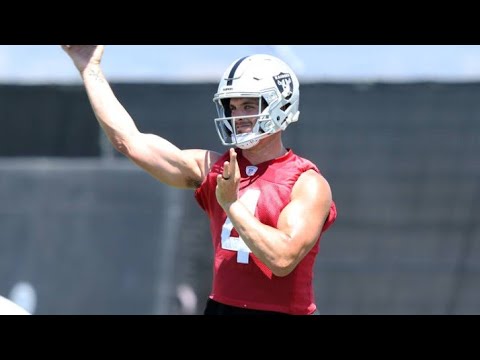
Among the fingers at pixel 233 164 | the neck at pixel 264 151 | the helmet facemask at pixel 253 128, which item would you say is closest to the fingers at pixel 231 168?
the fingers at pixel 233 164

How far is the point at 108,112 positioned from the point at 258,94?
1.79ft

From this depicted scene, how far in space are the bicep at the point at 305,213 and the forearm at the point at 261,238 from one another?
0.16ft

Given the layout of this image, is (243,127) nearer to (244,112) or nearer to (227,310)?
(244,112)

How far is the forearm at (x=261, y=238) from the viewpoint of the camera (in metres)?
3.18

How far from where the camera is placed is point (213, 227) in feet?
11.6

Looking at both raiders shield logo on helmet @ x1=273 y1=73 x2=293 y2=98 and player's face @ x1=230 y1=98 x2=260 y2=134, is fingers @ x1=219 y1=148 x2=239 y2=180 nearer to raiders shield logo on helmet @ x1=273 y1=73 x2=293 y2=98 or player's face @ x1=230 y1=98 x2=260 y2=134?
player's face @ x1=230 y1=98 x2=260 y2=134

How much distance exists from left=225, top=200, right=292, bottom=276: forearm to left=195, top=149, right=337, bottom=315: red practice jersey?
0.18 m

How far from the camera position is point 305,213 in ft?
11.0

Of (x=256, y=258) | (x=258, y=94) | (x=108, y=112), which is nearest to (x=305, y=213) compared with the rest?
(x=256, y=258)

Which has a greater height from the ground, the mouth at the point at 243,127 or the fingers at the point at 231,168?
the mouth at the point at 243,127

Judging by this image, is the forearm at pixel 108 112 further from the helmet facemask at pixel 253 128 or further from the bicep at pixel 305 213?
the bicep at pixel 305 213

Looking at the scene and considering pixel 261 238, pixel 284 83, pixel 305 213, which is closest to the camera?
pixel 261 238

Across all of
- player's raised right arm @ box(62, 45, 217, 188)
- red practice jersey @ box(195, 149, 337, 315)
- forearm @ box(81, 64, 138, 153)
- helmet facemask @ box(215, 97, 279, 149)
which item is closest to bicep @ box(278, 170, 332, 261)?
red practice jersey @ box(195, 149, 337, 315)
